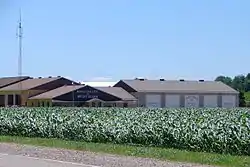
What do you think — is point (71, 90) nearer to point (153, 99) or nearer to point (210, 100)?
point (153, 99)

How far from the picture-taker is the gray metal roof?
3799 inches

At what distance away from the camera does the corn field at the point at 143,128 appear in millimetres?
19531

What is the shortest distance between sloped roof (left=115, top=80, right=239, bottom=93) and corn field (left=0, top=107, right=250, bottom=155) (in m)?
63.0

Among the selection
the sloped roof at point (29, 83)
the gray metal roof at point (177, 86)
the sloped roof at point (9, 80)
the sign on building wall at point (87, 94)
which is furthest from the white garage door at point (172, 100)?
the sloped roof at point (9, 80)

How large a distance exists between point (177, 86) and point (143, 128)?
76935 mm

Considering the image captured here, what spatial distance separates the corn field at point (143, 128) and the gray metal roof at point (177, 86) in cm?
6305

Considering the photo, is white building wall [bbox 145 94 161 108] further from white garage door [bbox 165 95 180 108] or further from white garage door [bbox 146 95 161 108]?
white garage door [bbox 165 95 180 108]

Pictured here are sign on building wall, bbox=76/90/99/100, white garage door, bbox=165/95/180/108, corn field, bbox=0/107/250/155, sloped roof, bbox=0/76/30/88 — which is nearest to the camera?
corn field, bbox=0/107/250/155

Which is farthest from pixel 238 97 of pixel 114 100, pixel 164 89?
pixel 114 100

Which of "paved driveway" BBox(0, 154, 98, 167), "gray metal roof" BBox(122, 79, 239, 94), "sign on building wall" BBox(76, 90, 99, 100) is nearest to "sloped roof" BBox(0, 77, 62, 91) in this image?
"sign on building wall" BBox(76, 90, 99, 100)

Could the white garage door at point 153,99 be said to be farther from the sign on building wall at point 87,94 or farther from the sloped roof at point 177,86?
the sign on building wall at point 87,94

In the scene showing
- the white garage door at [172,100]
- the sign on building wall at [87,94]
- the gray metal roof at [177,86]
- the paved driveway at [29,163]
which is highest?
the gray metal roof at [177,86]

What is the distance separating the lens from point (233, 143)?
19.1 metres

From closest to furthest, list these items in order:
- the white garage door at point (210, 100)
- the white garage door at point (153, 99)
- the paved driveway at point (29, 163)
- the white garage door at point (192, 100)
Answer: the paved driveway at point (29, 163)
the white garage door at point (153, 99)
the white garage door at point (192, 100)
the white garage door at point (210, 100)
